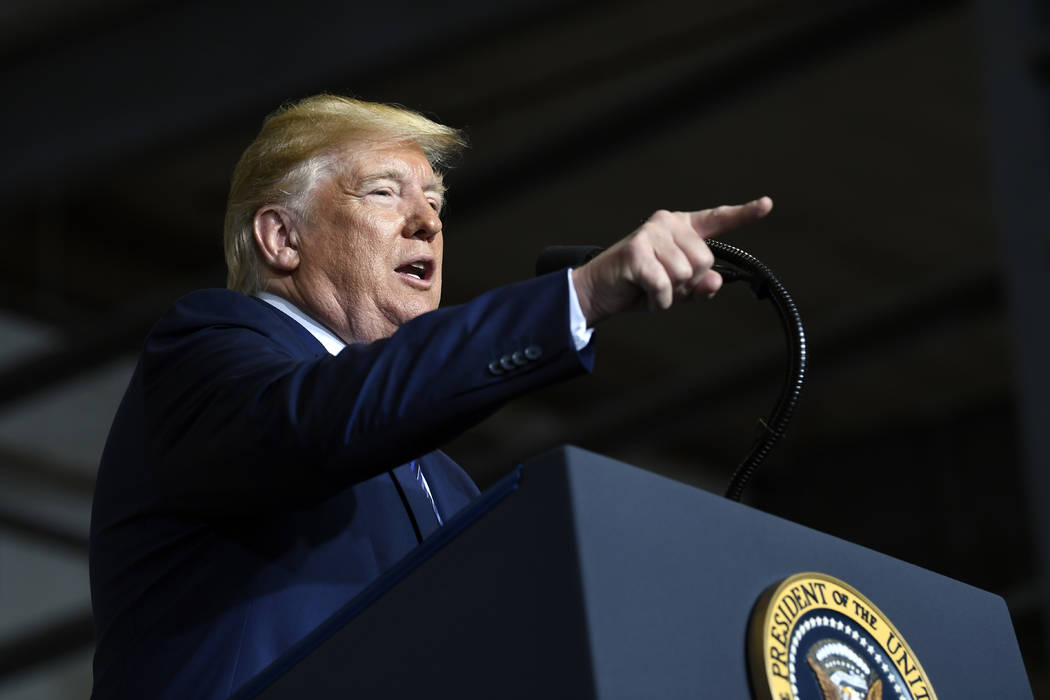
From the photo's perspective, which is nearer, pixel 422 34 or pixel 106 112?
pixel 422 34

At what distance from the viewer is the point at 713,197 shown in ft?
26.1

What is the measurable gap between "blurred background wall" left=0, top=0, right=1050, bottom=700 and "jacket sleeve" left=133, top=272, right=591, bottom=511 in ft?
10.2

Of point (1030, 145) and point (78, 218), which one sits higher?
point (1030, 145)

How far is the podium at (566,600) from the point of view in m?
1.00

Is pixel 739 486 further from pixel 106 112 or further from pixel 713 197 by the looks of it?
pixel 713 197

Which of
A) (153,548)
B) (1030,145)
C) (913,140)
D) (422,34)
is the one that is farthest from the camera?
(913,140)

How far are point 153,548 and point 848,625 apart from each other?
1.97 feet

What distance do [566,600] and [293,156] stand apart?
0.92 metres

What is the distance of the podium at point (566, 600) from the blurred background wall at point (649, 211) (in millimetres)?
3155

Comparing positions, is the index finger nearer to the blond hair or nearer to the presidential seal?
the presidential seal

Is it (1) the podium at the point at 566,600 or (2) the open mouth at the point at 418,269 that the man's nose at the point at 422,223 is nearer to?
(2) the open mouth at the point at 418,269

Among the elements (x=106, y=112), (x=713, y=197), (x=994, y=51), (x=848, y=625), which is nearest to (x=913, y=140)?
(x=713, y=197)

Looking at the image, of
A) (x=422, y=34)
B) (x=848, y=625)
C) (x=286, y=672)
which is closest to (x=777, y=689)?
(x=848, y=625)

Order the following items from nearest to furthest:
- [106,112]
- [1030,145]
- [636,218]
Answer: [1030,145] → [106,112] → [636,218]
